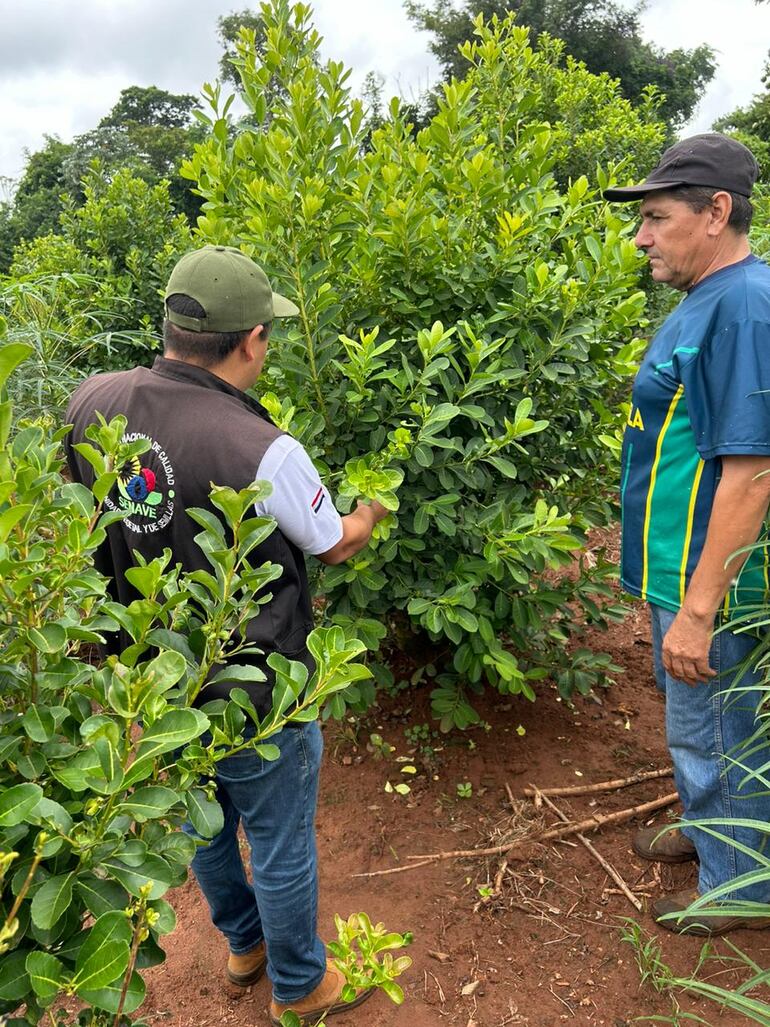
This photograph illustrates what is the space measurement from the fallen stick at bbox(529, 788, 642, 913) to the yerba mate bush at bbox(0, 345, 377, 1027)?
1.89 metres

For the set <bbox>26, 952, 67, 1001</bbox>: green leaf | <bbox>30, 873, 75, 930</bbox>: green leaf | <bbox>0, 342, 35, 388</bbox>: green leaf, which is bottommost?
<bbox>26, 952, 67, 1001</bbox>: green leaf

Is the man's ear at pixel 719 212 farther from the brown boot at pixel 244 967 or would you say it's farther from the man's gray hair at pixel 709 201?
the brown boot at pixel 244 967

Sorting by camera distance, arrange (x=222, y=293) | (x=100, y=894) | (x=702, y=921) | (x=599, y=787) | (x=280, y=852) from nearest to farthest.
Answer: (x=100, y=894), (x=222, y=293), (x=280, y=852), (x=702, y=921), (x=599, y=787)

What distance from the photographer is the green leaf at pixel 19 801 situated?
0.90 metres

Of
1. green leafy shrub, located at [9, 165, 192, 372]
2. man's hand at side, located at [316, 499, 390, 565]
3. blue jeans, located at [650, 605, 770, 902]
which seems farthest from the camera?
green leafy shrub, located at [9, 165, 192, 372]

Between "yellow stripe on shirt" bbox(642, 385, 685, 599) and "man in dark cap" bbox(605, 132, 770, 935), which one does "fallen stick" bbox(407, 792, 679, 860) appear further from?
"yellow stripe on shirt" bbox(642, 385, 685, 599)

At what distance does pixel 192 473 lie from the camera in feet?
5.97

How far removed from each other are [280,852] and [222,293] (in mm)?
1465

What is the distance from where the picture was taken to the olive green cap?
75.8 inches

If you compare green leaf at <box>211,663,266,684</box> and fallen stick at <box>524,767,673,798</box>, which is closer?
green leaf at <box>211,663,266,684</box>

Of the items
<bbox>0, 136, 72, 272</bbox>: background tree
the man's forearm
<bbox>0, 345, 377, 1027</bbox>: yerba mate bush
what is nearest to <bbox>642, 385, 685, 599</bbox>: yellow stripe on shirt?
the man's forearm

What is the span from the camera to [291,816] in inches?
80.7

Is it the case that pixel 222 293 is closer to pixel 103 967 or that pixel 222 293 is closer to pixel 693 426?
pixel 693 426

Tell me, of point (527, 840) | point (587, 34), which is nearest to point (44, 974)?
point (527, 840)
